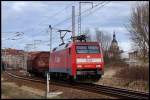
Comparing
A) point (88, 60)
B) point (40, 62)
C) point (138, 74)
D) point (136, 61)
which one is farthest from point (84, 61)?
point (136, 61)

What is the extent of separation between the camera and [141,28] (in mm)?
62875

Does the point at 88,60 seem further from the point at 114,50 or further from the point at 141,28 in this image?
the point at 114,50

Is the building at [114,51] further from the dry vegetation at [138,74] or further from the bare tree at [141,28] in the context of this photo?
the dry vegetation at [138,74]

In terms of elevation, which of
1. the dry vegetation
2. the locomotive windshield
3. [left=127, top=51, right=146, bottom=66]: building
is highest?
the locomotive windshield

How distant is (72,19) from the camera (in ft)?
161

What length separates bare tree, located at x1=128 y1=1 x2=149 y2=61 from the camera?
202 feet

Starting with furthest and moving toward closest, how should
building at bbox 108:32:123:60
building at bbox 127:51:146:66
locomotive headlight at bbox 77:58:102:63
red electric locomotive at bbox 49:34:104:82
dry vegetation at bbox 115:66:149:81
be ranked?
building at bbox 108:32:123:60 < building at bbox 127:51:146:66 < dry vegetation at bbox 115:66:149:81 < locomotive headlight at bbox 77:58:102:63 < red electric locomotive at bbox 49:34:104:82

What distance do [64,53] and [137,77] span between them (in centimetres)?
588

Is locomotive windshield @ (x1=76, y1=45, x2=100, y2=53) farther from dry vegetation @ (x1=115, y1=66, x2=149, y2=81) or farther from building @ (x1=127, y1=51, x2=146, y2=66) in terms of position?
building @ (x1=127, y1=51, x2=146, y2=66)

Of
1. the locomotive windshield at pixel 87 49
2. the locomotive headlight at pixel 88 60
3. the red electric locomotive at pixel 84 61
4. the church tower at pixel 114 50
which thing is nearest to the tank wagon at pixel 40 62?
the church tower at pixel 114 50

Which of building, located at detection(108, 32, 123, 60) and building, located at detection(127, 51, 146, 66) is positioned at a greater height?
building, located at detection(108, 32, 123, 60)

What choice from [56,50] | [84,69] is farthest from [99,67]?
[56,50]

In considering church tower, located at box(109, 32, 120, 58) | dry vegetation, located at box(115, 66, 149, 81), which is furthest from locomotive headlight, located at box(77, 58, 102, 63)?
church tower, located at box(109, 32, 120, 58)

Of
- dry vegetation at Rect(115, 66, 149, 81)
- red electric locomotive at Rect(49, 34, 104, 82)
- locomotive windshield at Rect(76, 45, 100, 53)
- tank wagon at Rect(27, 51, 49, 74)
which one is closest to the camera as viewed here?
red electric locomotive at Rect(49, 34, 104, 82)
